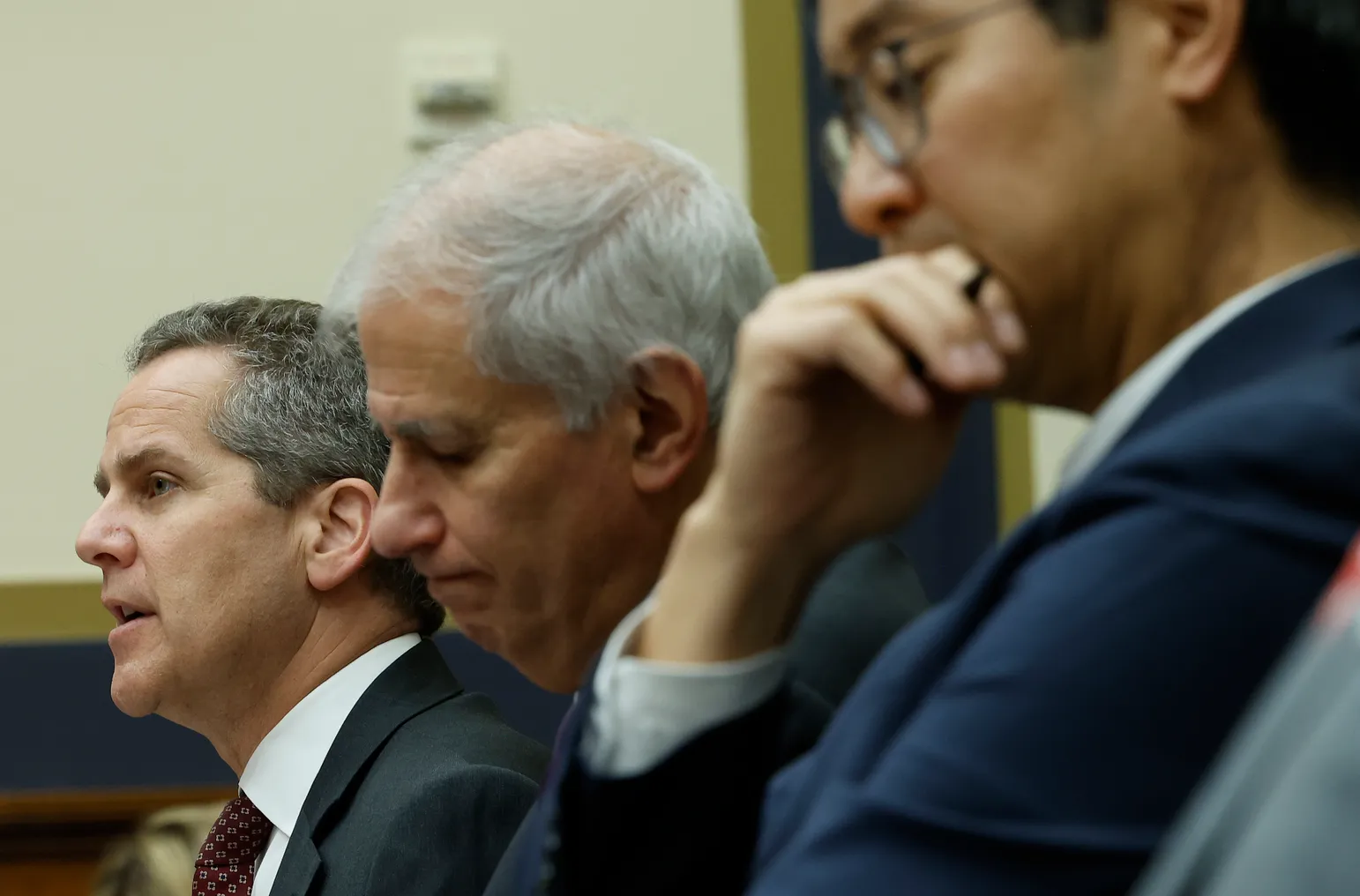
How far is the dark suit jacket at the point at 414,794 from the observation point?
1.79 meters

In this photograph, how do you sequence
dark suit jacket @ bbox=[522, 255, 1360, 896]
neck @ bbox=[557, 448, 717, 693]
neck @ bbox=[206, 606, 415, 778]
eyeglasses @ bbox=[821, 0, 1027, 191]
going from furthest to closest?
neck @ bbox=[206, 606, 415, 778], neck @ bbox=[557, 448, 717, 693], eyeglasses @ bbox=[821, 0, 1027, 191], dark suit jacket @ bbox=[522, 255, 1360, 896]

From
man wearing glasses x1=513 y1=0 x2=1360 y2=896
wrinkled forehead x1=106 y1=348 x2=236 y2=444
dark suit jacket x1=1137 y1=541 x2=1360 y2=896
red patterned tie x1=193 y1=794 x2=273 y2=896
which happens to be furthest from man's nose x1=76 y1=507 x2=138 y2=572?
dark suit jacket x1=1137 y1=541 x2=1360 y2=896

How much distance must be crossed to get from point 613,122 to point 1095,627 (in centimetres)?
98

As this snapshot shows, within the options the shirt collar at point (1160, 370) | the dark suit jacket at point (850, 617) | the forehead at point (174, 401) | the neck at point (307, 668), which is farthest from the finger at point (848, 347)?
the forehead at point (174, 401)

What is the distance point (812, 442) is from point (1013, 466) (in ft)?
8.08

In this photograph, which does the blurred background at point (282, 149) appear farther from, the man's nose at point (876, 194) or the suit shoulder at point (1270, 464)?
the suit shoulder at point (1270, 464)

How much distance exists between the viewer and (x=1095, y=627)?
0.83 m

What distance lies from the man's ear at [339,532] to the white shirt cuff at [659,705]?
1027 millimetres

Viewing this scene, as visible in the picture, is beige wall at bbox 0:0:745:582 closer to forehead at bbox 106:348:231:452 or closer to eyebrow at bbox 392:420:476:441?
forehead at bbox 106:348:231:452

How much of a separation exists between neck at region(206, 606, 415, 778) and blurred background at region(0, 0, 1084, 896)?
4.19 ft

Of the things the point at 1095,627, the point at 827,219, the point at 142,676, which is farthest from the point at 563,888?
the point at 827,219

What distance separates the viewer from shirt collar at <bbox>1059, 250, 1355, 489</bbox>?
977 mm

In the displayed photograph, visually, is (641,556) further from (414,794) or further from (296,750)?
(296,750)

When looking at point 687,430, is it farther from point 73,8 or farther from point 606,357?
point 73,8
